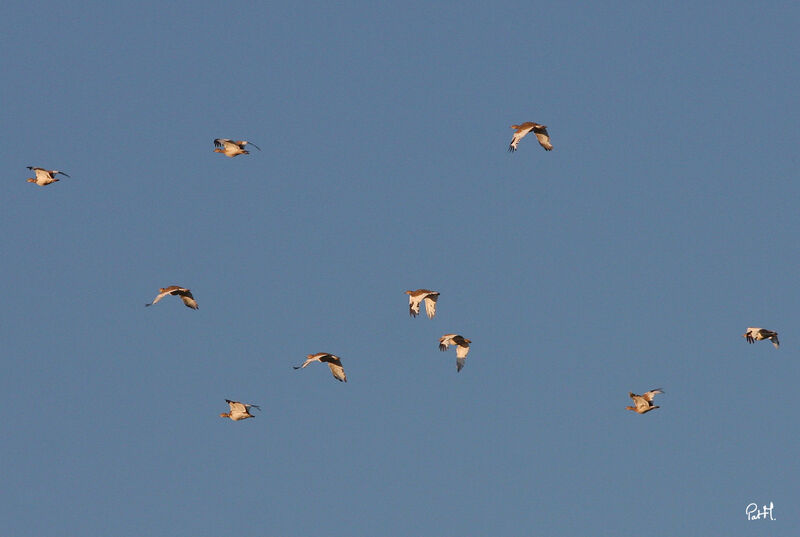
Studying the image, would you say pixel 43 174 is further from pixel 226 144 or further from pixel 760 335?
pixel 760 335

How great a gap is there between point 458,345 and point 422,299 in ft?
11.9

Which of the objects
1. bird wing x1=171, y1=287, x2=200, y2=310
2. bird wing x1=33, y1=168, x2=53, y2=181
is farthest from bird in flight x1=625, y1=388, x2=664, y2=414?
bird wing x1=33, y1=168, x2=53, y2=181

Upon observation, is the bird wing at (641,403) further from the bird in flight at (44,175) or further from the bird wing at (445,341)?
the bird in flight at (44,175)

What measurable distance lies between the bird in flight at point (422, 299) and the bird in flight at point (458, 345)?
1.46m

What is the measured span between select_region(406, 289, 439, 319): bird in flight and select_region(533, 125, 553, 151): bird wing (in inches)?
347

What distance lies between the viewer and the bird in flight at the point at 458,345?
8188 cm

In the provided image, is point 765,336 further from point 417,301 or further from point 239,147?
point 239,147

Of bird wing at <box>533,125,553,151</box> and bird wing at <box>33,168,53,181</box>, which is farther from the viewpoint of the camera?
bird wing at <box>33,168,53,181</box>

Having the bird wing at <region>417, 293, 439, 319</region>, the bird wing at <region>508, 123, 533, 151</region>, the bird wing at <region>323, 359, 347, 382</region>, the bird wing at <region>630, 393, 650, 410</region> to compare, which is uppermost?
the bird wing at <region>508, 123, 533, 151</region>

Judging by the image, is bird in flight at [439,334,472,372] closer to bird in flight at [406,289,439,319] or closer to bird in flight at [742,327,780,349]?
bird in flight at [406,289,439,319]

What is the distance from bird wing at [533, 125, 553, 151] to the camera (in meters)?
78.8

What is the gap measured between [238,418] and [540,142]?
19.8 m

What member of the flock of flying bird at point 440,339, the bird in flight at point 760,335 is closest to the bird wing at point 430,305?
the flock of flying bird at point 440,339

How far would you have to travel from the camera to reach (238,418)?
8200 centimetres
